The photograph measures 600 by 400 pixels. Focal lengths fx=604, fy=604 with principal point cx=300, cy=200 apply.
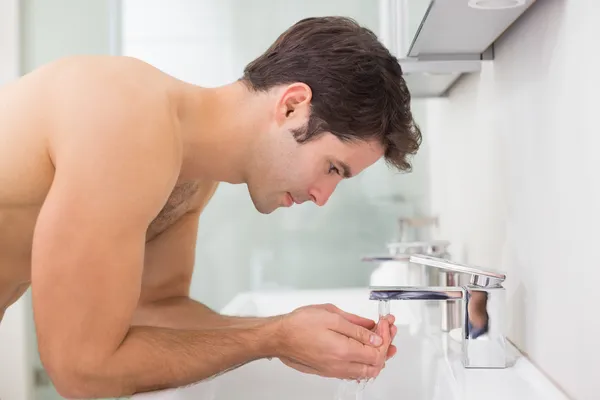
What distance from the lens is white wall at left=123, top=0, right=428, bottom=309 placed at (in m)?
1.54

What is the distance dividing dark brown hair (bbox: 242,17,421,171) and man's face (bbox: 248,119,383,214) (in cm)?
1

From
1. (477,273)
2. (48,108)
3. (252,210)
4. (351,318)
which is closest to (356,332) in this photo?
(351,318)

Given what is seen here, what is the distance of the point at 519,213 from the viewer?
89 cm

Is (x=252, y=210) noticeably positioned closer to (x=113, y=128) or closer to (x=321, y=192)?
(x=321, y=192)

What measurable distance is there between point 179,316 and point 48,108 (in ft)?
1.23

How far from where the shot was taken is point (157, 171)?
26.1 inches

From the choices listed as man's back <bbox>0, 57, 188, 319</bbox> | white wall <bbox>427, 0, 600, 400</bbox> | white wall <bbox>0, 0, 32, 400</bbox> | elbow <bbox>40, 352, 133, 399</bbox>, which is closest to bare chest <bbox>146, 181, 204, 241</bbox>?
man's back <bbox>0, 57, 188, 319</bbox>

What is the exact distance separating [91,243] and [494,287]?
0.51 metres

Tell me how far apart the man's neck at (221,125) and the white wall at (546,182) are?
0.36 meters

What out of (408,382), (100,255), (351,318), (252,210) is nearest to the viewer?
(100,255)

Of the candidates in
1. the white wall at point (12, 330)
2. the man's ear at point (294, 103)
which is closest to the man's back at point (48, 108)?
the man's ear at point (294, 103)

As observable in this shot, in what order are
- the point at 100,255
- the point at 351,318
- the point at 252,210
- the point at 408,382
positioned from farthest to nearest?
the point at 252,210
the point at 408,382
the point at 351,318
the point at 100,255

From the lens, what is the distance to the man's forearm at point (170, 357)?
0.64 meters

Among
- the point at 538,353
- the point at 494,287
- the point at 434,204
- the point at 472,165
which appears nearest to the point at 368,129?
the point at 494,287
